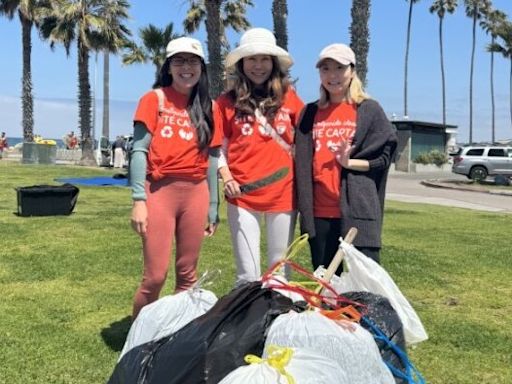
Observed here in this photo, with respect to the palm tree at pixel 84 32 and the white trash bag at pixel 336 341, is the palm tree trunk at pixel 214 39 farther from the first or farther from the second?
the white trash bag at pixel 336 341

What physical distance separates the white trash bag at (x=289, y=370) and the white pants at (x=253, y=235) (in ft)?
5.17

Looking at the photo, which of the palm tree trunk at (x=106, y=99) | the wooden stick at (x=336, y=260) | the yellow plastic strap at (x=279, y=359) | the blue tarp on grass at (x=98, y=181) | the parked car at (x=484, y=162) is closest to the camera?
the yellow plastic strap at (x=279, y=359)

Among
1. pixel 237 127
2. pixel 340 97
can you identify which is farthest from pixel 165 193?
pixel 340 97

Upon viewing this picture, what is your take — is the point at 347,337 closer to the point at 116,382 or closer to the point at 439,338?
the point at 116,382

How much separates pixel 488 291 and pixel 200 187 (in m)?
3.68

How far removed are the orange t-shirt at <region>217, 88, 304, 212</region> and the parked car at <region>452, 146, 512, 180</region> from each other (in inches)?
1121

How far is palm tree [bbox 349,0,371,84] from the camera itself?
16344 millimetres

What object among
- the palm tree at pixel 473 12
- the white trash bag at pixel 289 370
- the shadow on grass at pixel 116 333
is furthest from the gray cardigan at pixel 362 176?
the palm tree at pixel 473 12

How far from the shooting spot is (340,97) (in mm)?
3395

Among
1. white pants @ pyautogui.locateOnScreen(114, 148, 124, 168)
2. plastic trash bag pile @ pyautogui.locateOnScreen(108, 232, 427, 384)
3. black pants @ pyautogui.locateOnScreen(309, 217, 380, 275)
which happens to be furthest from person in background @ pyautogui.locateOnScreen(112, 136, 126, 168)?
plastic trash bag pile @ pyautogui.locateOnScreen(108, 232, 427, 384)

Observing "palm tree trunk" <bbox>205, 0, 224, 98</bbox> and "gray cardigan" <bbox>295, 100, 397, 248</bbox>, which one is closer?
"gray cardigan" <bbox>295, 100, 397, 248</bbox>

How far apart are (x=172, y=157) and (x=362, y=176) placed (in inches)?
42.3

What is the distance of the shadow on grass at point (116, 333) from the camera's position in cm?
412

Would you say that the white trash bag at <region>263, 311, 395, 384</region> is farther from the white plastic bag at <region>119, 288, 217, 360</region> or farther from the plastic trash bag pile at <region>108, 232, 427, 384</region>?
the white plastic bag at <region>119, 288, 217, 360</region>
